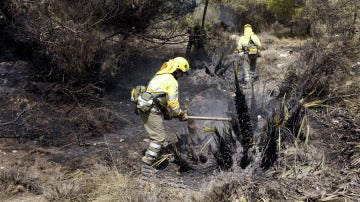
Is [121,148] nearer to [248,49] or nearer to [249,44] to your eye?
[248,49]

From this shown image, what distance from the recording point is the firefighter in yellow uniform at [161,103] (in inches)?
188

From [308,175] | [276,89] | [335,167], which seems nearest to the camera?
[308,175]

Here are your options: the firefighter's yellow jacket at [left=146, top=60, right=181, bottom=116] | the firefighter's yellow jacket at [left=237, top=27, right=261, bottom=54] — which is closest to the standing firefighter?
the firefighter's yellow jacket at [left=237, top=27, right=261, bottom=54]

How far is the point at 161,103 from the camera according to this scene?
4.88 meters

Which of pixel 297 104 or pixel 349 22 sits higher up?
pixel 349 22

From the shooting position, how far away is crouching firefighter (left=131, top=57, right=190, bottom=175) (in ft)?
15.6

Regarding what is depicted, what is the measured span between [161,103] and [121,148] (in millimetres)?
1224

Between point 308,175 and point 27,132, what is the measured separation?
14.3ft

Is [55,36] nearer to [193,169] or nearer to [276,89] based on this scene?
[193,169]

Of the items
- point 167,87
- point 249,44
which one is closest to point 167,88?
point 167,87

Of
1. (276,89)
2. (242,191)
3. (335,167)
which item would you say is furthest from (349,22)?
(242,191)

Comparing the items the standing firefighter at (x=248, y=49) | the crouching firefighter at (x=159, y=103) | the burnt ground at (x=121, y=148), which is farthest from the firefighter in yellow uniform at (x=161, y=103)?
the standing firefighter at (x=248, y=49)

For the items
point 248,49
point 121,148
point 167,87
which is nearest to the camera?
point 167,87

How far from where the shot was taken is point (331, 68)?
704 cm
